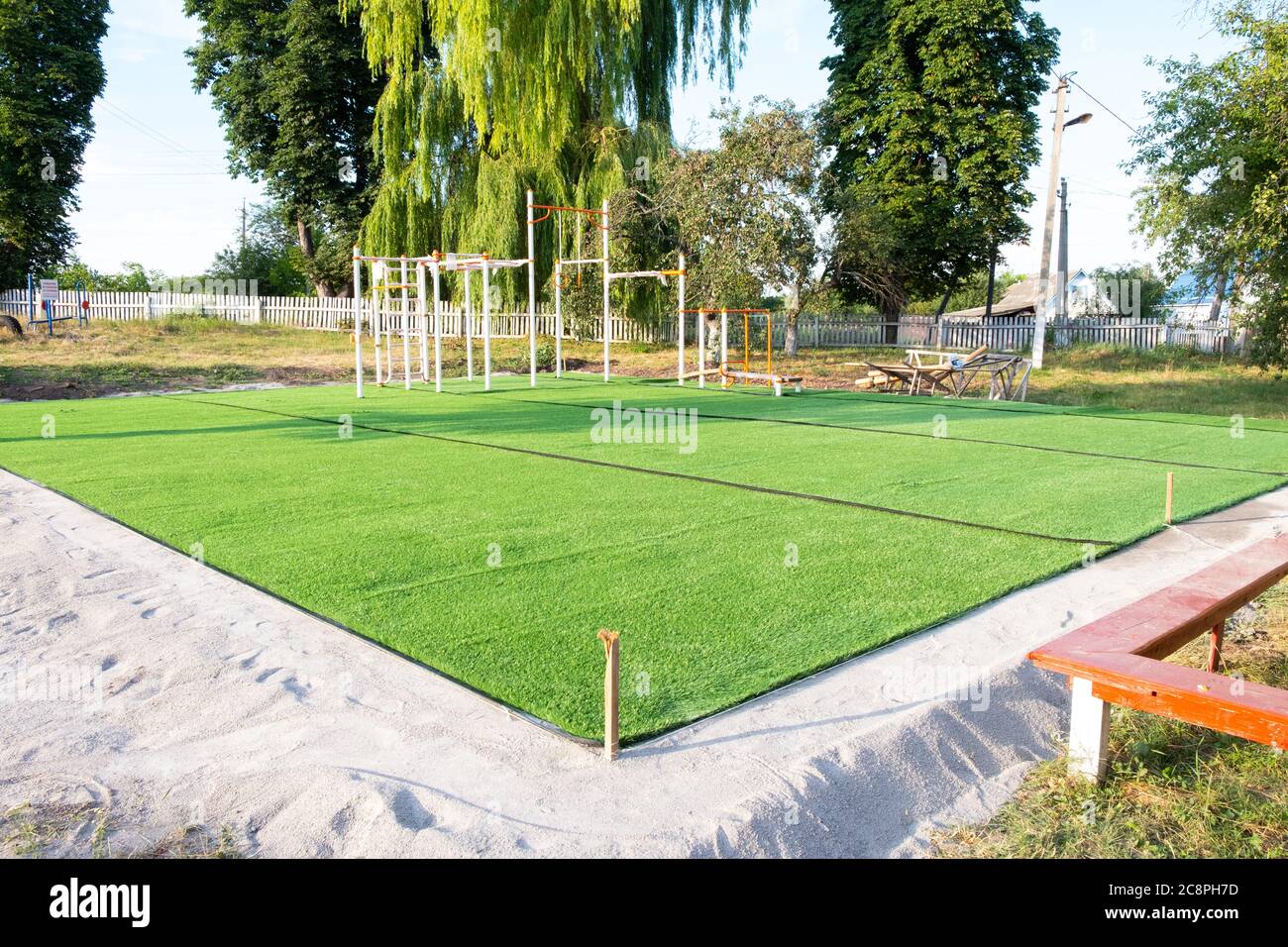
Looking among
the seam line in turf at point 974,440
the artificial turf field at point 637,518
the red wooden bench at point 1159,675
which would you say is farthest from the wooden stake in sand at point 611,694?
the seam line in turf at point 974,440

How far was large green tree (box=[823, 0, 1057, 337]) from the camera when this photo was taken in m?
27.6

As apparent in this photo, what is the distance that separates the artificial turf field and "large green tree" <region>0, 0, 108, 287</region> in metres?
26.4

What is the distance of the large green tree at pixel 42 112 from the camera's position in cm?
3306

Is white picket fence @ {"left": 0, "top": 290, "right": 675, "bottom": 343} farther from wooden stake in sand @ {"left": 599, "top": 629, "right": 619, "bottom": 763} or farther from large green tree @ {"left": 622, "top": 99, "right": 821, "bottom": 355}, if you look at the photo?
wooden stake in sand @ {"left": 599, "top": 629, "right": 619, "bottom": 763}

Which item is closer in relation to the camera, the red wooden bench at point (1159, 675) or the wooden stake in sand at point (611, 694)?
the red wooden bench at point (1159, 675)

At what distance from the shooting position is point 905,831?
2.76 meters

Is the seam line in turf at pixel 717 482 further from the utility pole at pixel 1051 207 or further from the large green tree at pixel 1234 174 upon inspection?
the utility pole at pixel 1051 207

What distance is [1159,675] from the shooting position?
2.79m

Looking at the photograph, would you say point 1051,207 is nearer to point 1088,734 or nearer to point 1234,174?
point 1234,174

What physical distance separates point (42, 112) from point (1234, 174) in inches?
1463

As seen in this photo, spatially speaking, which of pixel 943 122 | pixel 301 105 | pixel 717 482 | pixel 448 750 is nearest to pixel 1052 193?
pixel 943 122

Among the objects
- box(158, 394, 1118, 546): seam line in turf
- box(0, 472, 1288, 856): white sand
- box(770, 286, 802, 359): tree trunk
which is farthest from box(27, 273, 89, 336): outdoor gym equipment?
box(0, 472, 1288, 856): white sand

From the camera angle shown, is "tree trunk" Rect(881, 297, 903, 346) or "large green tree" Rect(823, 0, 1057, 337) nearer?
"large green tree" Rect(823, 0, 1057, 337)

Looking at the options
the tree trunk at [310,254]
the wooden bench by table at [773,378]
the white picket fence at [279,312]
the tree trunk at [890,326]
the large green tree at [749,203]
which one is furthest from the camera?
the tree trunk at [310,254]
